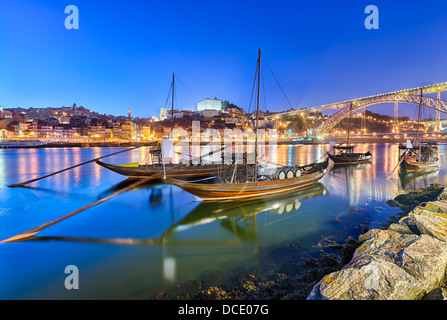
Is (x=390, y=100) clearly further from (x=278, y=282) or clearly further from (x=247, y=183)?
(x=278, y=282)

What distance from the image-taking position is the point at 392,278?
2.97 meters

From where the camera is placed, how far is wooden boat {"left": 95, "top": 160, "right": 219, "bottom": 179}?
14.3 m

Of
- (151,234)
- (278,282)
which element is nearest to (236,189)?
(151,234)

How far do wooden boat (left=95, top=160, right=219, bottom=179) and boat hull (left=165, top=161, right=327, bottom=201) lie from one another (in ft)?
17.7

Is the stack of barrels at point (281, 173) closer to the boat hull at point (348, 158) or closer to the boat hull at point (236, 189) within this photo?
the boat hull at point (236, 189)

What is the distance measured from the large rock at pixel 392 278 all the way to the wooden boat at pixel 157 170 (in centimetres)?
1206

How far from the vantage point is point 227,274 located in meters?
4.69

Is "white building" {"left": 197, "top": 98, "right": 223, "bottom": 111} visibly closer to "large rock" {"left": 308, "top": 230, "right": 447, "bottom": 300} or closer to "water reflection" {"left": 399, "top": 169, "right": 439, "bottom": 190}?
"water reflection" {"left": 399, "top": 169, "right": 439, "bottom": 190}

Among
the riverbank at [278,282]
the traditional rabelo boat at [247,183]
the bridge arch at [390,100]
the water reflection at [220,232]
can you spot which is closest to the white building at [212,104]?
the bridge arch at [390,100]

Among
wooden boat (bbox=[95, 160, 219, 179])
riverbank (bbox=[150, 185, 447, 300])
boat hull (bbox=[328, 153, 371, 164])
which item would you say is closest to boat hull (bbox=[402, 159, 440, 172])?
boat hull (bbox=[328, 153, 371, 164])

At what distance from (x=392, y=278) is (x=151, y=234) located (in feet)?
20.7

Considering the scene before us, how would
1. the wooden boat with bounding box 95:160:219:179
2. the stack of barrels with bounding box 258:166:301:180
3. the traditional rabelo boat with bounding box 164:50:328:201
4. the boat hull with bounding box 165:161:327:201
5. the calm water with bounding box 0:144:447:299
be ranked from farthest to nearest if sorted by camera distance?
1. the wooden boat with bounding box 95:160:219:179
2. the stack of barrels with bounding box 258:166:301:180
3. the traditional rabelo boat with bounding box 164:50:328:201
4. the boat hull with bounding box 165:161:327:201
5. the calm water with bounding box 0:144:447:299

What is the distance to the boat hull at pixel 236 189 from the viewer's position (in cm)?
896

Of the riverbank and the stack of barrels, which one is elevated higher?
the stack of barrels
